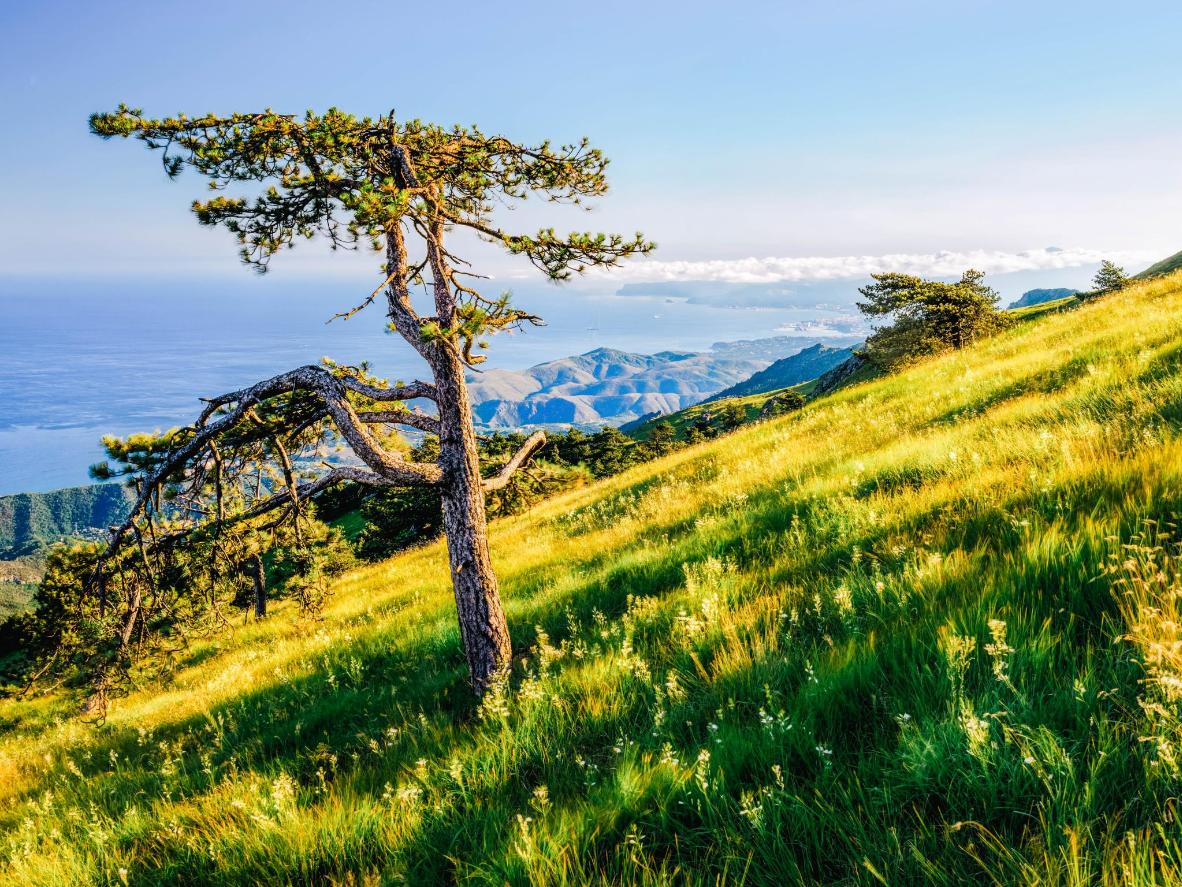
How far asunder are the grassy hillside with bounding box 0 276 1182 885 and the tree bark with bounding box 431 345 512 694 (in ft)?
1.51

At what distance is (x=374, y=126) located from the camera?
212 inches

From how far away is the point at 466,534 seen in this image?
208 inches

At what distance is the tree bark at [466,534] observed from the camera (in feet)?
17.1

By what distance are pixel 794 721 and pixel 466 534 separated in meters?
3.61

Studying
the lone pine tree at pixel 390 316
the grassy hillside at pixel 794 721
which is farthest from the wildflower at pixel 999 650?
the lone pine tree at pixel 390 316

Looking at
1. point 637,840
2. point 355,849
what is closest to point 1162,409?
point 637,840

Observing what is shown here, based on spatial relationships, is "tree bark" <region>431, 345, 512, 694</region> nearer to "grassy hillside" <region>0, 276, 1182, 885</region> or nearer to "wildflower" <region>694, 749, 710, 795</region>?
"grassy hillside" <region>0, 276, 1182, 885</region>

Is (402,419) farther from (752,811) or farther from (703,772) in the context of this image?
(752,811)

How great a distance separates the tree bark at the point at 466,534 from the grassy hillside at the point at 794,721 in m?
0.46

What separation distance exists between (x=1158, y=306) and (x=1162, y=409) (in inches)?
439

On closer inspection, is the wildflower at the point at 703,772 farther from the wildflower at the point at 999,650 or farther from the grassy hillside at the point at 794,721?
the wildflower at the point at 999,650

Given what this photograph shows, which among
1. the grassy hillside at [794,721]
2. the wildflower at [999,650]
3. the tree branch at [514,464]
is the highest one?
the tree branch at [514,464]

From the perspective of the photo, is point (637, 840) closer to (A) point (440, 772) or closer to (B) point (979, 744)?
(B) point (979, 744)

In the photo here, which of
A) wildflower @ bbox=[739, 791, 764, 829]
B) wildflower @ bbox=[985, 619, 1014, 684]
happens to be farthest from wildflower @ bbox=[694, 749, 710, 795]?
wildflower @ bbox=[985, 619, 1014, 684]
